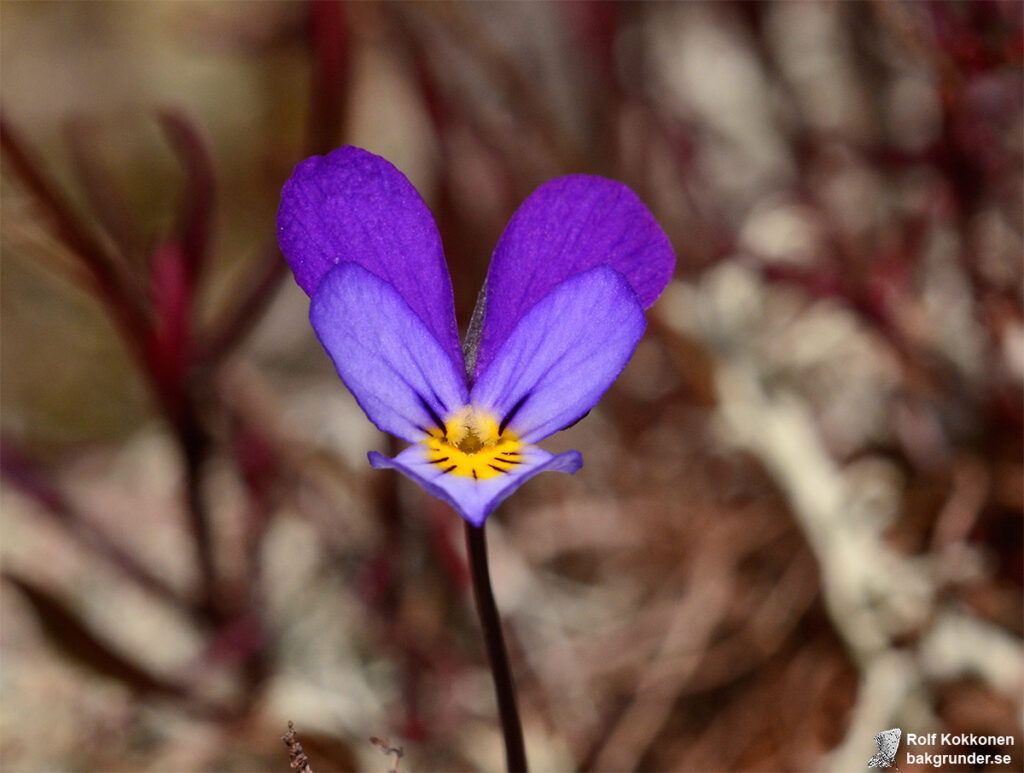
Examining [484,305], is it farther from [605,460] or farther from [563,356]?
[605,460]

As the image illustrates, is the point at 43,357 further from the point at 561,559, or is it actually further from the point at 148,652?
the point at 561,559

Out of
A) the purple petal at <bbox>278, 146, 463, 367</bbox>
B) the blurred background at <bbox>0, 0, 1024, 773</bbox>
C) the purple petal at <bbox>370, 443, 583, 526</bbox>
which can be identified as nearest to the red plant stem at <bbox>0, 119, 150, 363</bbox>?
the blurred background at <bbox>0, 0, 1024, 773</bbox>

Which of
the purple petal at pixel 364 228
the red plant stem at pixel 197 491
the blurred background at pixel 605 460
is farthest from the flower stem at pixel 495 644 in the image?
the red plant stem at pixel 197 491

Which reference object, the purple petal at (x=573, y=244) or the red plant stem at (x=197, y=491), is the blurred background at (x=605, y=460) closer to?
the red plant stem at (x=197, y=491)

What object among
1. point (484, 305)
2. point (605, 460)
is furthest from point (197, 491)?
point (605, 460)

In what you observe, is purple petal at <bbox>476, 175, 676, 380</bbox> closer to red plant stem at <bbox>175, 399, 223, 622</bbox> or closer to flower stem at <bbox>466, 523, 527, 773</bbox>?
flower stem at <bbox>466, 523, 527, 773</bbox>

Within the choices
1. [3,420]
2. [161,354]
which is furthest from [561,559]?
[3,420]
